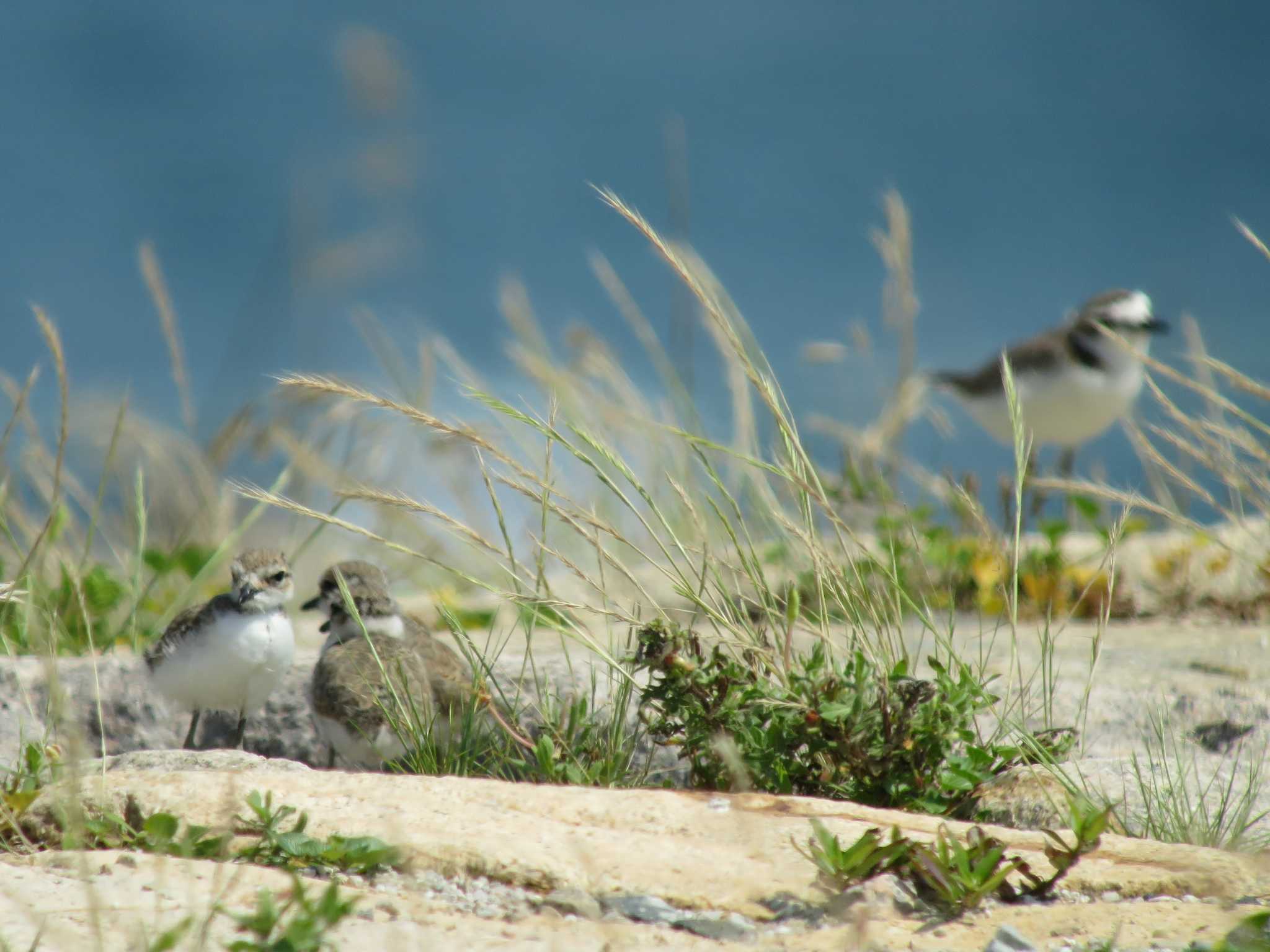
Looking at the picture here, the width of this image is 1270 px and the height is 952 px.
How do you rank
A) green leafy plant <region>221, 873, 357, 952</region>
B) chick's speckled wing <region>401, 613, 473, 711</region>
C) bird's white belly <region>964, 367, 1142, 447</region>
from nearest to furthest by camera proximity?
green leafy plant <region>221, 873, 357, 952</region> → chick's speckled wing <region>401, 613, 473, 711</region> → bird's white belly <region>964, 367, 1142, 447</region>

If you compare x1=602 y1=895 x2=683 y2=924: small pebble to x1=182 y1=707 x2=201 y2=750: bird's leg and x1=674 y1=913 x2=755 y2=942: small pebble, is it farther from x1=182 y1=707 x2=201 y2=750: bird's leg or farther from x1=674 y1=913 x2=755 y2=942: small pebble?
x1=182 y1=707 x2=201 y2=750: bird's leg

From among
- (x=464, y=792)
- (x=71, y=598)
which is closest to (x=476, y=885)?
(x=464, y=792)

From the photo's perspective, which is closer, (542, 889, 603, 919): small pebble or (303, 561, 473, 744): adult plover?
(542, 889, 603, 919): small pebble

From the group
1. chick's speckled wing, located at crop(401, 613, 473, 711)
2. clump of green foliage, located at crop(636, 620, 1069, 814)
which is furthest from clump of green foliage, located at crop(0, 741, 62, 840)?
clump of green foliage, located at crop(636, 620, 1069, 814)

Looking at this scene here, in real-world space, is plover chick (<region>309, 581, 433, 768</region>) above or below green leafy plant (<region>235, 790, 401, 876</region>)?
below

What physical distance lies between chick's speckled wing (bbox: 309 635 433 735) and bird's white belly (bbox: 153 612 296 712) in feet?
0.61

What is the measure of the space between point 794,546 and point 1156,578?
4.02 m

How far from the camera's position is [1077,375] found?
956 centimetres

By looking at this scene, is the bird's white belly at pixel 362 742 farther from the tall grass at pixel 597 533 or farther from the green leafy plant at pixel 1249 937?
the green leafy plant at pixel 1249 937

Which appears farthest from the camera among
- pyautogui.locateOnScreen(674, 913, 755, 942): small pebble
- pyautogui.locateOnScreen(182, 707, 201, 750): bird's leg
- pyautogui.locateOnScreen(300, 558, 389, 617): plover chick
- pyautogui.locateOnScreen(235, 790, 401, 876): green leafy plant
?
pyautogui.locateOnScreen(300, 558, 389, 617): plover chick

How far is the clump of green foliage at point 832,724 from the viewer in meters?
2.91

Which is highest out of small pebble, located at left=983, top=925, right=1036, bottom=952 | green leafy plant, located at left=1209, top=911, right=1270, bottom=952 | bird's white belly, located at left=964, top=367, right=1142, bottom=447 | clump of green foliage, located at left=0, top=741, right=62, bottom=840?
bird's white belly, located at left=964, top=367, right=1142, bottom=447

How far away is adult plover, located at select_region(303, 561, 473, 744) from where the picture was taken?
4.14 metres

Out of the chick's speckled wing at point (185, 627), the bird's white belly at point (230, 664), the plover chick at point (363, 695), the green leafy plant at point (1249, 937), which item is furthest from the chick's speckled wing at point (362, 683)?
the green leafy plant at point (1249, 937)
